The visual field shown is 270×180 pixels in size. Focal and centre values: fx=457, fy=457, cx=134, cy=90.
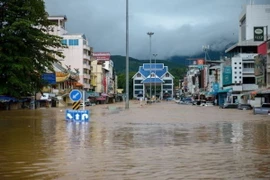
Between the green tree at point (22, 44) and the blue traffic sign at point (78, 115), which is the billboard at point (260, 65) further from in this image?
the blue traffic sign at point (78, 115)

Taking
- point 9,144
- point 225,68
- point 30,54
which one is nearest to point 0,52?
point 30,54

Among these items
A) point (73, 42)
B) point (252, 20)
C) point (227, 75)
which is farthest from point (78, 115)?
point (252, 20)

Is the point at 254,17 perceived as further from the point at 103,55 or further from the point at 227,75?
the point at 103,55

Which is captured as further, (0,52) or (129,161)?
(0,52)

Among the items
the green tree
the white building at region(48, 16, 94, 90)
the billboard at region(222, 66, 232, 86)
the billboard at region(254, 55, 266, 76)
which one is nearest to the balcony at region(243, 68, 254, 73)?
the billboard at region(222, 66, 232, 86)

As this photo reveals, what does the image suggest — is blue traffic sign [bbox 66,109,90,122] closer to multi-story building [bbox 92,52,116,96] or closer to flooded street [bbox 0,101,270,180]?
flooded street [bbox 0,101,270,180]

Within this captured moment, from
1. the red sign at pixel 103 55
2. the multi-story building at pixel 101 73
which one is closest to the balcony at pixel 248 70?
the multi-story building at pixel 101 73

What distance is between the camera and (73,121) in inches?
1183

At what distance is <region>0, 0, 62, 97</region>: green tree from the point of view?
35.1 metres

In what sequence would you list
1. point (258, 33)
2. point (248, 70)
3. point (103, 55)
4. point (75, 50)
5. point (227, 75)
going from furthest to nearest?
point (103, 55) → point (75, 50) → point (258, 33) → point (227, 75) → point (248, 70)

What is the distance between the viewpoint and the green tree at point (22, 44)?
115ft

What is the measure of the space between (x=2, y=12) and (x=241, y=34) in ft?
309

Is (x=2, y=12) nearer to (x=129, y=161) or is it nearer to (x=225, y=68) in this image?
(x=129, y=161)

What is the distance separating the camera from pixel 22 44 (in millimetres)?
35469
